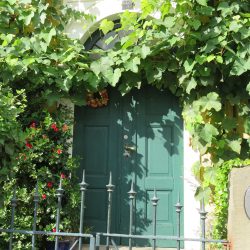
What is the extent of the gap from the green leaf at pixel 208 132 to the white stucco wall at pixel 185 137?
603 millimetres

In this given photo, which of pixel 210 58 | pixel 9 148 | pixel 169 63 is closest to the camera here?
pixel 9 148

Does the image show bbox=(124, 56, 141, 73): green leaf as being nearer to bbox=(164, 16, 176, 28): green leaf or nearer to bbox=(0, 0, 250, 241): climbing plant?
bbox=(0, 0, 250, 241): climbing plant

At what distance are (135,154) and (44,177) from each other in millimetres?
1248

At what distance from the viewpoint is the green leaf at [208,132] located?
4258 millimetres

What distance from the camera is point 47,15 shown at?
510cm

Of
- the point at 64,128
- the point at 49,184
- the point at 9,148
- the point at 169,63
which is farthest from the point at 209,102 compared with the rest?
the point at 9,148

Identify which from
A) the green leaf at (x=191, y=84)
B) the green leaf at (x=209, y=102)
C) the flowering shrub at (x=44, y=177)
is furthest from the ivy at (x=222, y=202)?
the flowering shrub at (x=44, y=177)

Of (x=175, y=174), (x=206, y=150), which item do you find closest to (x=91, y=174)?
(x=175, y=174)

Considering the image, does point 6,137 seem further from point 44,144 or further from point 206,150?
point 206,150

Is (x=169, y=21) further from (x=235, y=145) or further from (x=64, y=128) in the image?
(x=64, y=128)

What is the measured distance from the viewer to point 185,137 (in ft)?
16.2

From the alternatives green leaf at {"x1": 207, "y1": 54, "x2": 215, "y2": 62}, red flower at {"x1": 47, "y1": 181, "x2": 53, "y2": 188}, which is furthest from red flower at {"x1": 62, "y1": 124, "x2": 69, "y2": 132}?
green leaf at {"x1": 207, "y1": 54, "x2": 215, "y2": 62}

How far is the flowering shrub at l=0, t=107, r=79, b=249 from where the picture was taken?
14.0 feet

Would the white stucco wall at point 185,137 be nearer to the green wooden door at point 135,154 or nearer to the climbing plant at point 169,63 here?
the green wooden door at point 135,154
